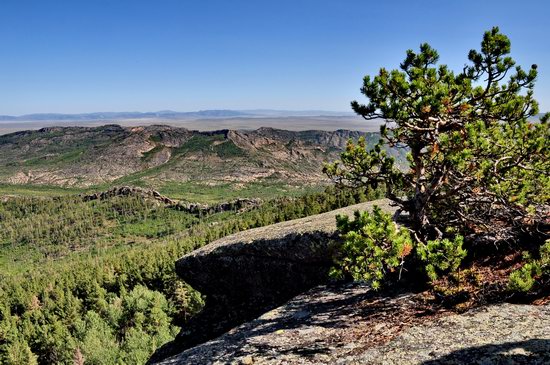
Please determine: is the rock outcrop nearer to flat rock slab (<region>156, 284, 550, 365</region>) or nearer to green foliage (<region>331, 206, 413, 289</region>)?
flat rock slab (<region>156, 284, 550, 365</region>)

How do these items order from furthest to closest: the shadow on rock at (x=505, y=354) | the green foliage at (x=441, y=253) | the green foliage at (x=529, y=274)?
the green foliage at (x=441, y=253) → the green foliage at (x=529, y=274) → the shadow on rock at (x=505, y=354)

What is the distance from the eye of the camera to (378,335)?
1397 cm

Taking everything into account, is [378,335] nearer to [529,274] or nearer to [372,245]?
[372,245]

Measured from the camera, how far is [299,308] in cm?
1962

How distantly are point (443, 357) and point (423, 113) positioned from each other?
8.18 metres

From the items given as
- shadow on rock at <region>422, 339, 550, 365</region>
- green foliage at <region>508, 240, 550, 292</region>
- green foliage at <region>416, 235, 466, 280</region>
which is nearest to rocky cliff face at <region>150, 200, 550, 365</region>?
shadow on rock at <region>422, 339, 550, 365</region>

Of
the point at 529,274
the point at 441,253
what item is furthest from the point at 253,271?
the point at 529,274

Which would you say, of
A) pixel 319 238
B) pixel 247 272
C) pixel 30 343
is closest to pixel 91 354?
pixel 30 343

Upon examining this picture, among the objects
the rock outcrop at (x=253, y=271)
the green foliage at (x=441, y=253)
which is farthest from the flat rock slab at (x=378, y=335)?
the rock outcrop at (x=253, y=271)

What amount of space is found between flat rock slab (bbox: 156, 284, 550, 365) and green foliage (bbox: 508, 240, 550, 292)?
0.71 meters

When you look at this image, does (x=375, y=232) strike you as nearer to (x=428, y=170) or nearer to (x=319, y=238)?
(x=428, y=170)

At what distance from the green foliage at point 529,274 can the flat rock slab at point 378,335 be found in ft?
2.33

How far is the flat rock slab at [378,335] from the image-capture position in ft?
36.2

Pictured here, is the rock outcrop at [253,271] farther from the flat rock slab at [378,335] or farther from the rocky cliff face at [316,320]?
the flat rock slab at [378,335]
